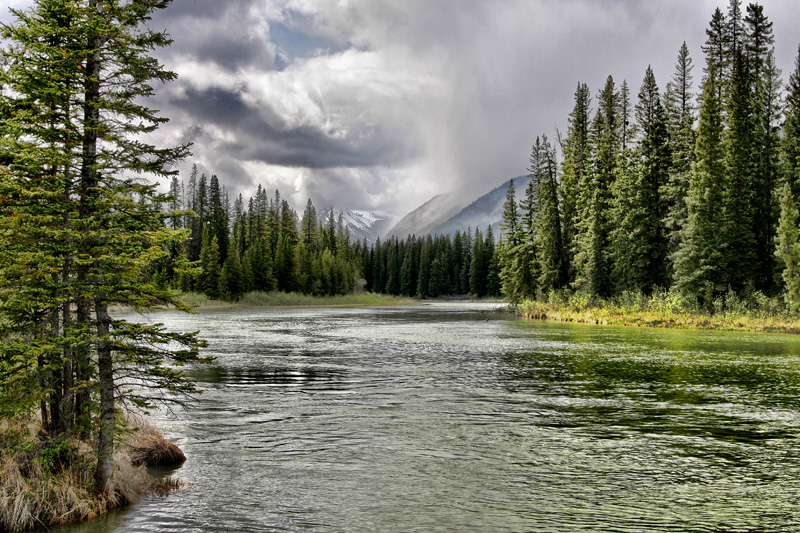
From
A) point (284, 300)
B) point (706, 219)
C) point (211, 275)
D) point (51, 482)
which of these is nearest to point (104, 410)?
point (51, 482)

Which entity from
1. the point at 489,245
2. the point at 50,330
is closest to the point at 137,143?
the point at 50,330

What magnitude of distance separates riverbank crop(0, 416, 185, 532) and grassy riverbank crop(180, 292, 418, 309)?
79890mm

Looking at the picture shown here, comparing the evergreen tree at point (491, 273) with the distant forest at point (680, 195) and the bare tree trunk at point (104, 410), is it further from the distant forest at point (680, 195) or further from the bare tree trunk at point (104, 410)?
the bare tree trunk at point (104, 410)

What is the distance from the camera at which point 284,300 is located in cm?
11056

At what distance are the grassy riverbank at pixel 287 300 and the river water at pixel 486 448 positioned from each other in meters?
71.0

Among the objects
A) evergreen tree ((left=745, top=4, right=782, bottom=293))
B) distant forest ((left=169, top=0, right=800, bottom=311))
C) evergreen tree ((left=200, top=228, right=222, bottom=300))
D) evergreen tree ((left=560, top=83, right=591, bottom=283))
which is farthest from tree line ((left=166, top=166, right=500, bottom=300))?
evergreen tree ((left=745, top=4, right=782, bottom=293))

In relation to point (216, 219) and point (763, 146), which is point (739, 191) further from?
point (216, 219)

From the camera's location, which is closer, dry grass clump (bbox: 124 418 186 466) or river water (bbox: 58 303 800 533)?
river water (bbox: 58 303 800 533)

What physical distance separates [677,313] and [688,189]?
12.1m

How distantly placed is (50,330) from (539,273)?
70.4 meters

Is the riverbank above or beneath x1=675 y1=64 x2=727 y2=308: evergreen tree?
beneath

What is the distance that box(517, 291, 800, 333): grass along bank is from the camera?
45.1 meters

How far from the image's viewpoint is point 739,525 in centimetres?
871

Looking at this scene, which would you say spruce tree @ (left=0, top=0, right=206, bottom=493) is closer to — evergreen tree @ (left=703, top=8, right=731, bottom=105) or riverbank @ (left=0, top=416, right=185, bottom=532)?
riverbank @ (left=0, top=416, right=185, bottom=532)
